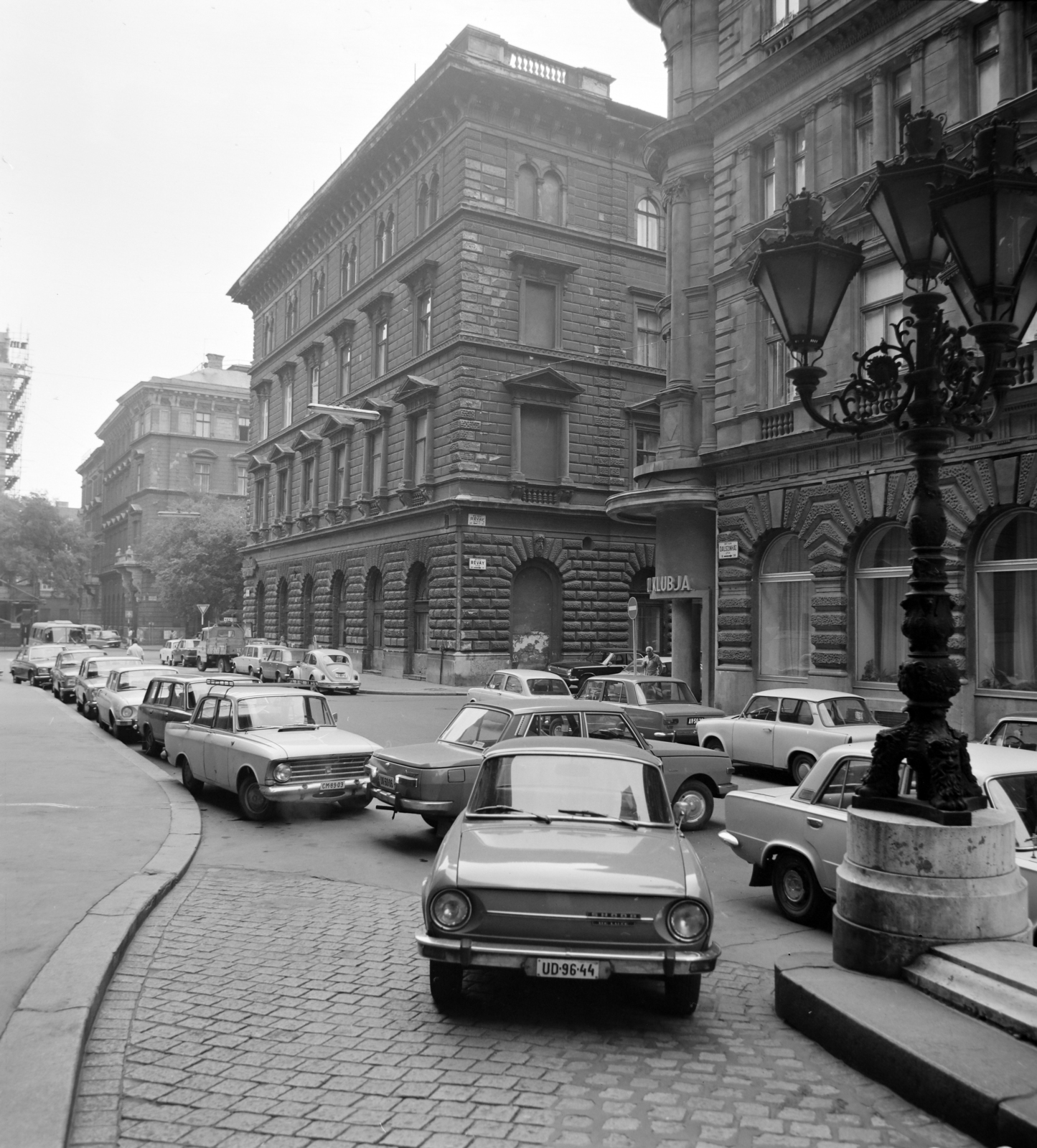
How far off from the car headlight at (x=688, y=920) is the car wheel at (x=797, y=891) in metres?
2.62

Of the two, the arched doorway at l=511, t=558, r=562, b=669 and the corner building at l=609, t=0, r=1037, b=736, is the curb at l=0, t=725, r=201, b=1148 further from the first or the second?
the arched doorway at l=511, t=558, r=562, b=669

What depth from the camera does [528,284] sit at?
3609 cm

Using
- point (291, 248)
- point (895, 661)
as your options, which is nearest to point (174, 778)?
point (895, 661)

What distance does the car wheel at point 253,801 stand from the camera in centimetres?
1163

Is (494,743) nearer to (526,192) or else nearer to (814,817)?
(814,817)

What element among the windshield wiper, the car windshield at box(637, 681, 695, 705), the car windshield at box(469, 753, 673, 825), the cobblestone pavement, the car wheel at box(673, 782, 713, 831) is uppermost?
the car windshield at box(637, 681, 695, 705)

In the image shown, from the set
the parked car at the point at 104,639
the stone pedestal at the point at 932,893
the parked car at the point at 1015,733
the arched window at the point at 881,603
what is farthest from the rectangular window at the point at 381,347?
the stone pedestal at the point at 932,893

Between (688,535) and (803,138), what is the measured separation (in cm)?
903

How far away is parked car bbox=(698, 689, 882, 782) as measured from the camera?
14.4 meters

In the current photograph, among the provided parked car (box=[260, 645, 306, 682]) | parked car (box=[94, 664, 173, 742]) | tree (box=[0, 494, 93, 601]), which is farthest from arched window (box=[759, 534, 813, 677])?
tree (box=[0, 494, 93, 601])

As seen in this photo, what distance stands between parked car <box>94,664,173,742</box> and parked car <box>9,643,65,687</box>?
578 inches

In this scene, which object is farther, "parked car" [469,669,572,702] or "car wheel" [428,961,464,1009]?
"parked car" [469,669,572,702]

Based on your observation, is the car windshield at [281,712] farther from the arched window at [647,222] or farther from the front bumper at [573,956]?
the arched window at [647,222]

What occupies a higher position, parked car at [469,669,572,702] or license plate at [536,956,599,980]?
parked car at [469,669,572,702]
